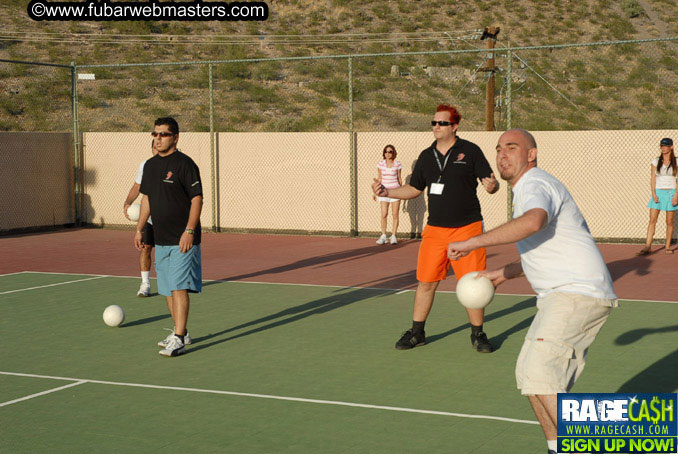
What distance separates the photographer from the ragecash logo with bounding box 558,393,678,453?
5.06 meters

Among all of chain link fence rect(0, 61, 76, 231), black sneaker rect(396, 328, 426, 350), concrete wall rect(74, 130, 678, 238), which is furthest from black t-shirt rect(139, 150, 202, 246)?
chain link fence rect(0, 61, 76, 231)

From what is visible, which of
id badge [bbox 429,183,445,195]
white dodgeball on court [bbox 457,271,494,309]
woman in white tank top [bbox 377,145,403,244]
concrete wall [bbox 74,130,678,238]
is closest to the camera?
white dodgeball on court [bbox 457,271,494,309]

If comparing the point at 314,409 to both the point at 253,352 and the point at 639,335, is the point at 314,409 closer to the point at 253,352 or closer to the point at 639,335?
the point at 253,352

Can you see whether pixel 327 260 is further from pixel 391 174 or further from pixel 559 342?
pixel 559 342

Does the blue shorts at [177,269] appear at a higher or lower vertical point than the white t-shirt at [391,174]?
lower

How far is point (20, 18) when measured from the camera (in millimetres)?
47125

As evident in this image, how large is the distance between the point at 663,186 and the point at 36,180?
13725 millimetres

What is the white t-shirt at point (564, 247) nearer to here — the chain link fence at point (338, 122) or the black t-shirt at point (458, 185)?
the black t-shirt at point (458, 185)

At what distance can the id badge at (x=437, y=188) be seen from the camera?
354 inches

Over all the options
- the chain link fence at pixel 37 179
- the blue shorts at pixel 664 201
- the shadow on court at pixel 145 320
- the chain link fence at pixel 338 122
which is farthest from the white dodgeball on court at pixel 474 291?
the chain link fence at pixel 37 179

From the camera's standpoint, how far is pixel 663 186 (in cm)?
1595

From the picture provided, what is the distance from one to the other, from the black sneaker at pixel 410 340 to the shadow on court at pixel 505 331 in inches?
9.9

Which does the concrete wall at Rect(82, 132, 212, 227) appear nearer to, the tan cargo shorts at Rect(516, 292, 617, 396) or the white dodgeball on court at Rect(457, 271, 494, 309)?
the white dodgeball on court at Rect(457, 271, 494, 309)

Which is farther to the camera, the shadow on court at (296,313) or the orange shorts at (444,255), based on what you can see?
the shadow on court at (296,313)
